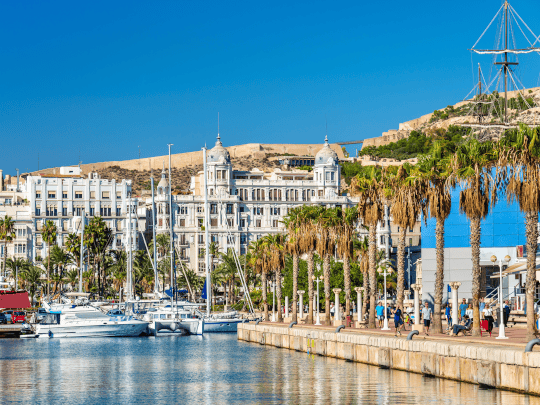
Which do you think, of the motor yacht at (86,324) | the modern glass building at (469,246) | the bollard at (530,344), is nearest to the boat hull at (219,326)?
the motor yacht at (86,324)

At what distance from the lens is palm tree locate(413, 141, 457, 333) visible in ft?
129

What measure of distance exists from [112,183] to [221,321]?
64.3 meters

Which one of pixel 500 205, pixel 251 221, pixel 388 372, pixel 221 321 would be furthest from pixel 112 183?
pixel 388 372

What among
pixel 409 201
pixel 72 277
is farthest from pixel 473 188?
pixel 72 277

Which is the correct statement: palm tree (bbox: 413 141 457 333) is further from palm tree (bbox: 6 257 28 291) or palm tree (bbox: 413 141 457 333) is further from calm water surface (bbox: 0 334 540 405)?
palm tree (bbox: 6 257 28 291)

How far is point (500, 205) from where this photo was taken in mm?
78000

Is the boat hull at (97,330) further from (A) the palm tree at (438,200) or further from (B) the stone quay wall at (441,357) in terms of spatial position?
(A) the palm tree at (438,200)

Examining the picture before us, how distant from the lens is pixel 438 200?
39.2m

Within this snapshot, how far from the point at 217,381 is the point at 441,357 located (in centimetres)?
966

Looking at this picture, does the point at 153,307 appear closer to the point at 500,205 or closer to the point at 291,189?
the point at 500,205

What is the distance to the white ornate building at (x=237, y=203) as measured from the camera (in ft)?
442

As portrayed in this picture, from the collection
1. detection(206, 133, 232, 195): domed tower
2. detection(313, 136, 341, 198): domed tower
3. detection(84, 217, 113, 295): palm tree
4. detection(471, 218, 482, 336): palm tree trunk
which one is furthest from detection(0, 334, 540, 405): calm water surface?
detection(313, 136, 341, 198): domed tower

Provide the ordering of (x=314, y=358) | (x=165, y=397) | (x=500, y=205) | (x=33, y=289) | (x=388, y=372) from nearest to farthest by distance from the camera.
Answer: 1. (x=165, y=397)
2. (x=388, y=372)
3. (x=314, y=358)
4. (x=500, y=205)
5. (x=33, y=289)

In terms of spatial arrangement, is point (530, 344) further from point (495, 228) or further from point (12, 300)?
point (12, 300)
